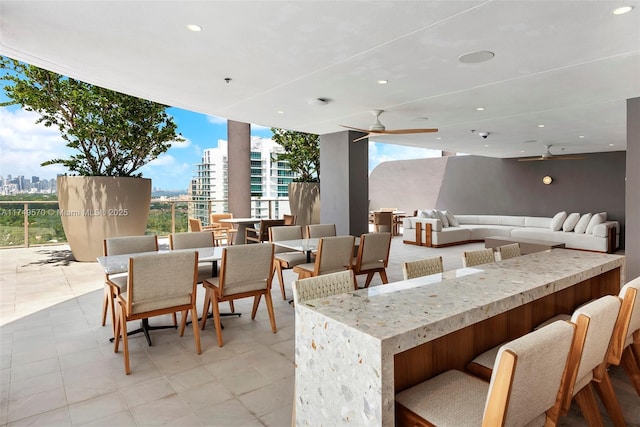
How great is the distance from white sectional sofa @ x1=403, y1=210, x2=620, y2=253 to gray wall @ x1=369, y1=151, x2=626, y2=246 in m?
1.01

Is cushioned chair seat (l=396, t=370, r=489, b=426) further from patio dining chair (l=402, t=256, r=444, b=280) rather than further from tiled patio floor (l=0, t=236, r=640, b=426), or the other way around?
tiled patio floor (l=0, t=236, r=640, b=426)

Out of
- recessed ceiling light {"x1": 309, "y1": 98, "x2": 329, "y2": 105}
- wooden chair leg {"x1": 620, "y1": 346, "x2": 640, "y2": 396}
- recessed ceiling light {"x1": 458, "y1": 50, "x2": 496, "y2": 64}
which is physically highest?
recessed ceiling light {"x1": 309, "y1": 98, "x2": 329, "y2": 105}

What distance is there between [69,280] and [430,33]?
5693 millimetres

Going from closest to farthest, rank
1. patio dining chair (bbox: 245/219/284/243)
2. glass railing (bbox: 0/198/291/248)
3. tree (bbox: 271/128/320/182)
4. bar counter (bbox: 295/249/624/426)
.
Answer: bar counter (bbox: 295/249/624/426) < patio dining chair (bbox: 245/219/284/243) < glass railing (bbox: 0/198/291/248) < tree (bbox: 271/128/320/182)

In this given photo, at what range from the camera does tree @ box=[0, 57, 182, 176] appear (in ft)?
19.8

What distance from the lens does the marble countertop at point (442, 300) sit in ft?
4.48

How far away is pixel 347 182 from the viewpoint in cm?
700

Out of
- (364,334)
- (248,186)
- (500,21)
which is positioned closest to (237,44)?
(500,21)

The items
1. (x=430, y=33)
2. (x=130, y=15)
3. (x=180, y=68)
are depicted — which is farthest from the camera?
(x=180, y=68)

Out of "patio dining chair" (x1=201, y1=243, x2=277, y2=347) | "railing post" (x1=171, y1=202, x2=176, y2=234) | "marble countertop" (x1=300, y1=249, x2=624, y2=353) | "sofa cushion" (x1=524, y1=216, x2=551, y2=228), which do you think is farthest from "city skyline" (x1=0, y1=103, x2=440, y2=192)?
"marble countertop" (x1=300, y1=249, x2=624, y2=353)

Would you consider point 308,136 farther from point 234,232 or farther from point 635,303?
point 635,303

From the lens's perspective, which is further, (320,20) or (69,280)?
(69,280)

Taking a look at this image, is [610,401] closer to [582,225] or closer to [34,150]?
[582,225]

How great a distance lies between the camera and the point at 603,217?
346 inches
